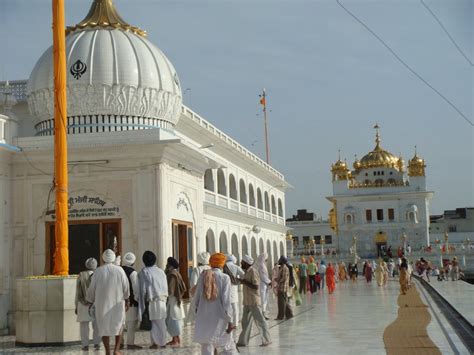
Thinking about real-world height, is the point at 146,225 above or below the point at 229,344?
above

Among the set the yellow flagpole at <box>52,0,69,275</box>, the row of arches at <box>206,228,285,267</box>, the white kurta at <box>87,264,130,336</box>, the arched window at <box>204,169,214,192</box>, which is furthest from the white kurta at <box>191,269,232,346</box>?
the arched window at <box>204,169,214,192</box>

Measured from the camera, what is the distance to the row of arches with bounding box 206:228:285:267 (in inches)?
1090

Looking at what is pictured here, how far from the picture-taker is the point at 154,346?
11078mm

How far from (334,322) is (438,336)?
3115 mm

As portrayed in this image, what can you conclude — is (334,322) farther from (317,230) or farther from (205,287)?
(317,230)

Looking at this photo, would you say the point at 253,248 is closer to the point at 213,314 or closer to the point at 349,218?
the point at 213,314

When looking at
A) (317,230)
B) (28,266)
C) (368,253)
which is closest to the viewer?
(28,266)

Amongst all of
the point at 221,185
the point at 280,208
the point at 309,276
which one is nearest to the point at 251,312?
the point at 309,276

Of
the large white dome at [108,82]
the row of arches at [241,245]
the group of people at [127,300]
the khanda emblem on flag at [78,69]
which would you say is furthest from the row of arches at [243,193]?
the group of people at [127,300]

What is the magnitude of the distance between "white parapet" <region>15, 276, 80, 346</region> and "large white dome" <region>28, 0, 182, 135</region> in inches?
258

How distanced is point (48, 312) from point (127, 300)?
1.99 m

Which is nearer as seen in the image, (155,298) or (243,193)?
(155,298)

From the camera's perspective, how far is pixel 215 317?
7.99 meters

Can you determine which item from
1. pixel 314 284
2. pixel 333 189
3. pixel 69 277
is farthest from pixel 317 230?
pixel 69 277
